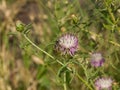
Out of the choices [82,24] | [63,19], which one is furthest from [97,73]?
[63,19]

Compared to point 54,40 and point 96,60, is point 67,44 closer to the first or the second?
point 54,40

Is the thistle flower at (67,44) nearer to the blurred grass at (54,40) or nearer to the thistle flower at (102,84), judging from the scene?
the blurred grass at (54,40)

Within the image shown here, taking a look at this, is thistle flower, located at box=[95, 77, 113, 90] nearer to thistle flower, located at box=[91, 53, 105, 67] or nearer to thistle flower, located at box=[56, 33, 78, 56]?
thistle flower, located at box=[91, 53, 105, 67]

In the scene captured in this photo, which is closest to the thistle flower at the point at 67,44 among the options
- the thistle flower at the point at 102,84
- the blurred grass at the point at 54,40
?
the blurred grass at the point at 54,40

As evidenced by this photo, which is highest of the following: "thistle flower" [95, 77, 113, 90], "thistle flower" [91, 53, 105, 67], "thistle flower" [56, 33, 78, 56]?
"thistle flower" [56, 33, 78, 56]

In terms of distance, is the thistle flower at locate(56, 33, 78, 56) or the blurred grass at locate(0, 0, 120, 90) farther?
the blurred grass at locate(0, 0, 120, 90)

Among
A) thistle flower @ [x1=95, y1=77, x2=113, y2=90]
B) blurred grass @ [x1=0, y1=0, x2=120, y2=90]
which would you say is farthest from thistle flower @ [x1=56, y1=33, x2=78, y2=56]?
thistle flower @ [x1=95, y1=77, x2=113, y2=90]

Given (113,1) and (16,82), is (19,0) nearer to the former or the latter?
(16,82)
